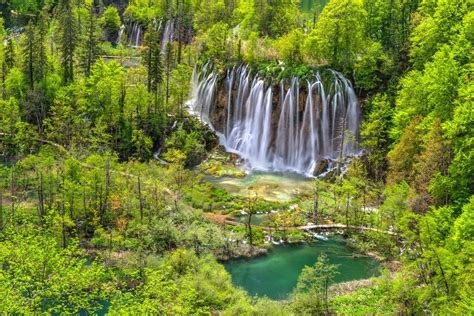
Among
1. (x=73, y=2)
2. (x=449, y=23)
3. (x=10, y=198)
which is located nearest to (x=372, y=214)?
(x=449, y=23)

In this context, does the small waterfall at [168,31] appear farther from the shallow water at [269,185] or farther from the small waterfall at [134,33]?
the shallow water at [269,185]

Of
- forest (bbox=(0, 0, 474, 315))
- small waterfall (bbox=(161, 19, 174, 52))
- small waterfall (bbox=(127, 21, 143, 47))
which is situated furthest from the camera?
small waterfall (bbox=(127, 21, 143, 47))

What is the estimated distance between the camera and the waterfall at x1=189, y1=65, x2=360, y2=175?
2162 inches

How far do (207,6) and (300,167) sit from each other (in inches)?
1428

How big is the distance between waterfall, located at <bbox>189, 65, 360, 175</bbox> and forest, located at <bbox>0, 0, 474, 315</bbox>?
161 millimetres

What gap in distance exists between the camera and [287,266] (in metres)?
36.8

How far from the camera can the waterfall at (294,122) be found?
5491 cm

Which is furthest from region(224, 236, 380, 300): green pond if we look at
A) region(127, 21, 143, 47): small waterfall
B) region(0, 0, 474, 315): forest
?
region(127, 21, 143, 47): small waterfall

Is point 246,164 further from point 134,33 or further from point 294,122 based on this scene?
point 134,33

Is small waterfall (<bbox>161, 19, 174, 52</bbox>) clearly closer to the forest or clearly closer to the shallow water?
the forest

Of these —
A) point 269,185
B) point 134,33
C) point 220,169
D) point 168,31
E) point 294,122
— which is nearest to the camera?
point 269,185

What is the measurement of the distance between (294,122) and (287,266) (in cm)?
2246

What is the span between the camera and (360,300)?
3128 centimetres

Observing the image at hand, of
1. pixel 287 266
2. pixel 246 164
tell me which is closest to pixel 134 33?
pixel 246 164
